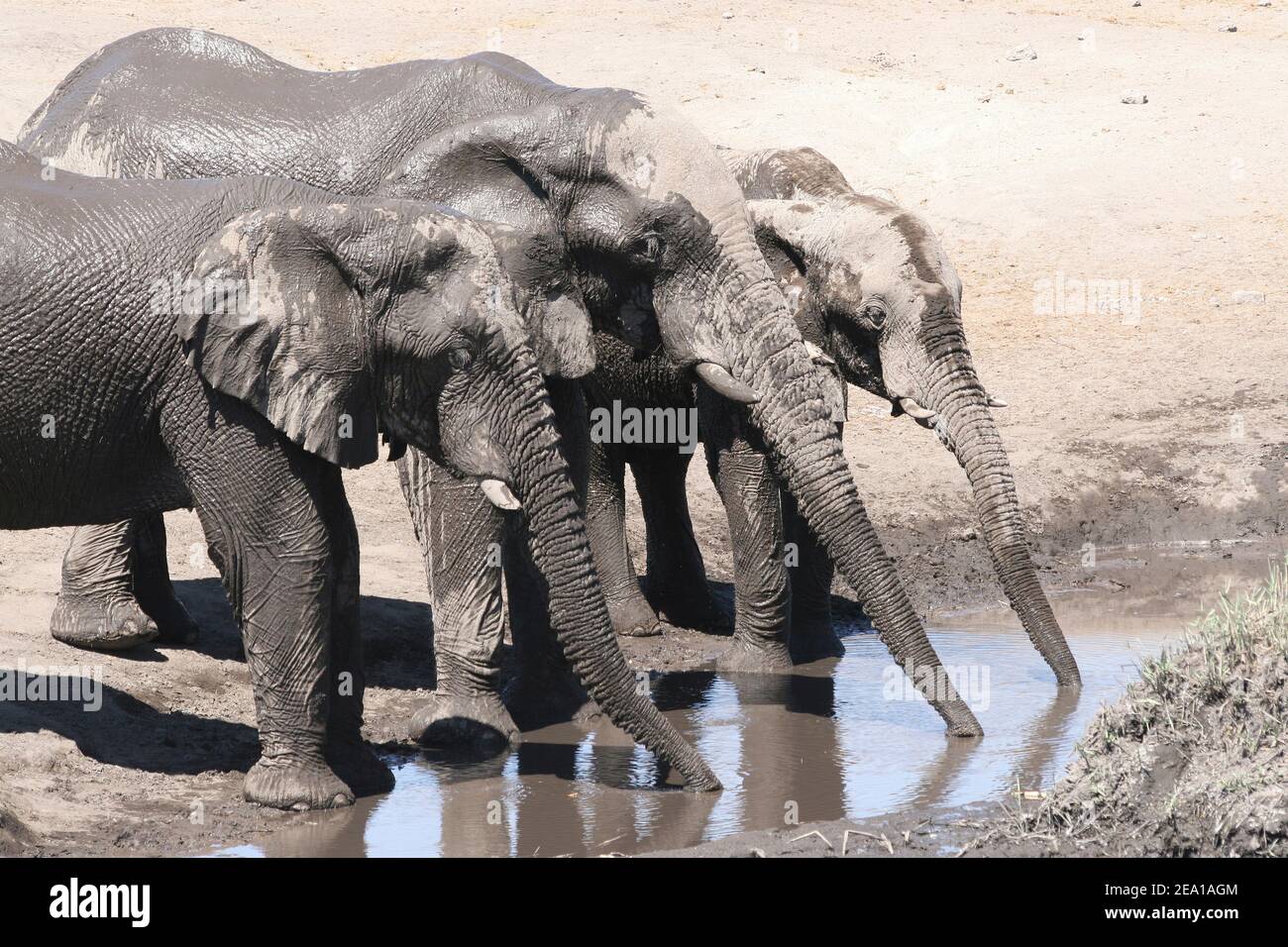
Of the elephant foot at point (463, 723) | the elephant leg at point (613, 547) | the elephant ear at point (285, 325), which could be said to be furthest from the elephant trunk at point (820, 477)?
the elephant leg at point (613, 547)

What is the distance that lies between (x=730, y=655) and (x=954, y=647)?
1.28m

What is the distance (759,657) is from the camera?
9656 millimetres

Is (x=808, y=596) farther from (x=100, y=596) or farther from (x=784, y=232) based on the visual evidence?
(x=100, y=596)

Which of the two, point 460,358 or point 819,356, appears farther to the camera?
point 819,356

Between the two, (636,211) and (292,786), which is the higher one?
(636,211)

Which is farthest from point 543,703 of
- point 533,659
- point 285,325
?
point 285,325

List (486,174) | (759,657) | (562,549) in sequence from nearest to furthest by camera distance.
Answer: (562,549) → (486,174) → (759,657)

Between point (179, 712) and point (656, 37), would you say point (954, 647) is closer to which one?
point (179, 712)

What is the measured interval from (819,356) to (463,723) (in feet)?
9.20

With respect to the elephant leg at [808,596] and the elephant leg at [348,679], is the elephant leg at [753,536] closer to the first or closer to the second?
the elephant leg at [808,596]

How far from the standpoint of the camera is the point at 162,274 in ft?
22.2

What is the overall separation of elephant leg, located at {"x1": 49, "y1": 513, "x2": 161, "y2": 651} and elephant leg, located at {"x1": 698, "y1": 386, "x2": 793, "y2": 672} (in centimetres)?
283

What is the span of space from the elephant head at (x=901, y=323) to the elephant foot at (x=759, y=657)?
1.22 m

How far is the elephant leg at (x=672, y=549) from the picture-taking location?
10703 mm
